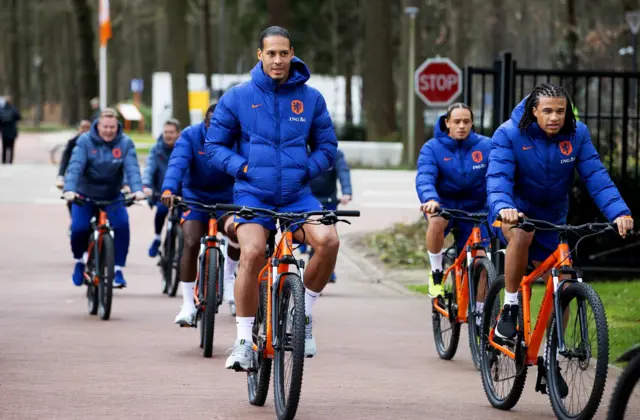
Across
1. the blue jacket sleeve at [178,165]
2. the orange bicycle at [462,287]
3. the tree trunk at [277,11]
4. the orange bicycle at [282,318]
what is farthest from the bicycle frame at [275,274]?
the tree trunk at [277,11]

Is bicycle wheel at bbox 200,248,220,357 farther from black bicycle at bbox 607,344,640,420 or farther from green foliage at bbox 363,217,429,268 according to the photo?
green foliage at bbox 363,217,429,268

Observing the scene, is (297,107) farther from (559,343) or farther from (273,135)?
(559,343)

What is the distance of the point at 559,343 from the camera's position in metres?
7.53

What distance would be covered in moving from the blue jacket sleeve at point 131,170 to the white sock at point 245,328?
5048mm

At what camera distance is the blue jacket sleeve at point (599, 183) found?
25.2 feet

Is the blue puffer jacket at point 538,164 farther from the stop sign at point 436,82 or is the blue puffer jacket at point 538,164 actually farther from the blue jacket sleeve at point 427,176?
the stop sign at point 436,82

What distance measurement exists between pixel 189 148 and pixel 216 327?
168 cm

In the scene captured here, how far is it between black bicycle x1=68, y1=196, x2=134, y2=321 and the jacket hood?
4794 millimetres

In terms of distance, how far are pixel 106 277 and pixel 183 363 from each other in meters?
2.72

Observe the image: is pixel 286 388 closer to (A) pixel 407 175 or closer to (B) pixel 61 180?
(B) pixel 61 180

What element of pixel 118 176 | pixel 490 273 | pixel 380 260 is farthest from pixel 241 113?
pixel 380 260

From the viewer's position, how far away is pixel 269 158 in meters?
7.91

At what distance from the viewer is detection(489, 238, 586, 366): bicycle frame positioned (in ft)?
25.0

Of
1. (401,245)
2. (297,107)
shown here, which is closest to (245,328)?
(297,107)
